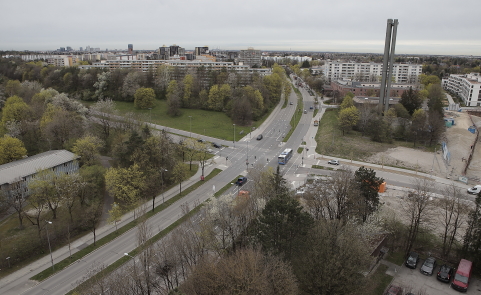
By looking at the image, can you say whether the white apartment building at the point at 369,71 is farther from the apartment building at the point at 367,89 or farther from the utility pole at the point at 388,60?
the utility pole at the point at 388,60

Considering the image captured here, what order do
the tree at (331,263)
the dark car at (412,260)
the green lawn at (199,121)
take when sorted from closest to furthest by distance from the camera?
the tree at (331,263)
the dark car at (412,260)
the green lawn at (199,121)

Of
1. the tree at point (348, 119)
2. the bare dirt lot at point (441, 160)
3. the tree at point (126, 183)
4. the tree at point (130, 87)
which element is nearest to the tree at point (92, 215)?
the tree at point (126, 183)

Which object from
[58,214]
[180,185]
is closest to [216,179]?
[180,185]

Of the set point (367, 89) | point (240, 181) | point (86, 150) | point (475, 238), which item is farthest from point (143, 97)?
point (475, 238)

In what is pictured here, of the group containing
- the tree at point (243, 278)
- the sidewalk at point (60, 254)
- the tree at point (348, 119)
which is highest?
the tree at point (348, 119)

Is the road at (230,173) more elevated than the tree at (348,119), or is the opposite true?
the tree at (348,119)

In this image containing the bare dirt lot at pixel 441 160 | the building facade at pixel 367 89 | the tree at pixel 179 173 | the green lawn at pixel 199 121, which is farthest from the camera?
the building facade at pixel 367 89

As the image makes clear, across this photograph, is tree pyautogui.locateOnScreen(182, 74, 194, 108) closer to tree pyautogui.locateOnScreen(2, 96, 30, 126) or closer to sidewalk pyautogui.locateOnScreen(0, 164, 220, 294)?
tree pyautogui.locateOnScreen(2, 96, 30, 126)

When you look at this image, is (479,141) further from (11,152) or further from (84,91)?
(84,91)
